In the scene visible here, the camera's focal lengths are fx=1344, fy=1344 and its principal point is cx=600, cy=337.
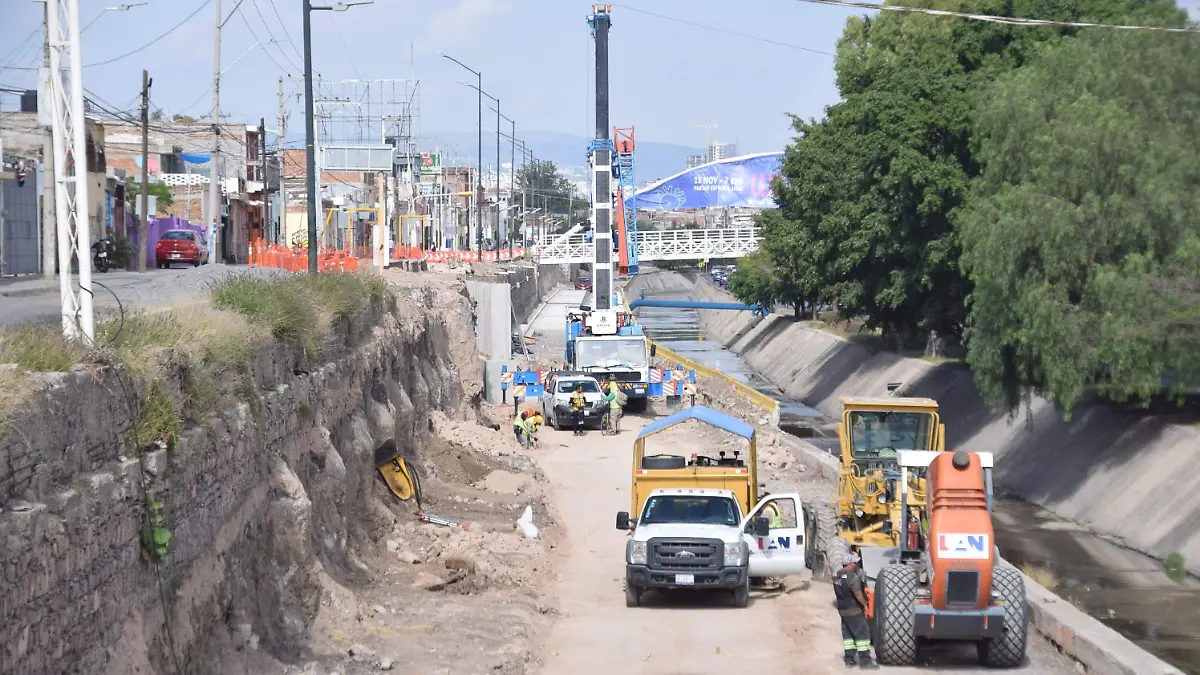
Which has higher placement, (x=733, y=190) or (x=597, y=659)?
(x=733, y=190)

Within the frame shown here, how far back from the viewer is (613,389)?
44750mm

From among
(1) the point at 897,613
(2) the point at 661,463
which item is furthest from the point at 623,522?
(1) the point at 897,613

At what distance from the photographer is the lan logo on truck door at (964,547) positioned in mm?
15258

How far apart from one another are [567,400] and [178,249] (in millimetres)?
17810

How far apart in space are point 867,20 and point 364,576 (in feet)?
172

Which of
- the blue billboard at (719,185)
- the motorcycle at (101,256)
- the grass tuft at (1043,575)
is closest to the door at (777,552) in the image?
the grass tuft at (1043,575)

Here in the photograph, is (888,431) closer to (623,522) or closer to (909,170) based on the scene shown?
(623,522)

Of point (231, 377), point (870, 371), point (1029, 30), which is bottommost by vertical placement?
point (870, 371)

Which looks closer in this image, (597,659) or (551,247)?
(597,659)

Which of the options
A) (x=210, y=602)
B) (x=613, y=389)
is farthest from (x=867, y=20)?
(x=210, y=602)

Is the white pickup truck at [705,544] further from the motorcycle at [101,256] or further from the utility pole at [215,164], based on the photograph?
the utility pole at [215,164]

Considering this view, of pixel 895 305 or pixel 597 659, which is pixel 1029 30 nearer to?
pixel 895 305

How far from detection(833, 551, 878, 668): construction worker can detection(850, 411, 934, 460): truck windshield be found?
6.08 metres

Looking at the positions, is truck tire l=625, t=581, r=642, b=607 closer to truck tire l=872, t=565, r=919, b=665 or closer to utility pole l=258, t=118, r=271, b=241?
truck tire l=872, t=565, r=919, b=665
